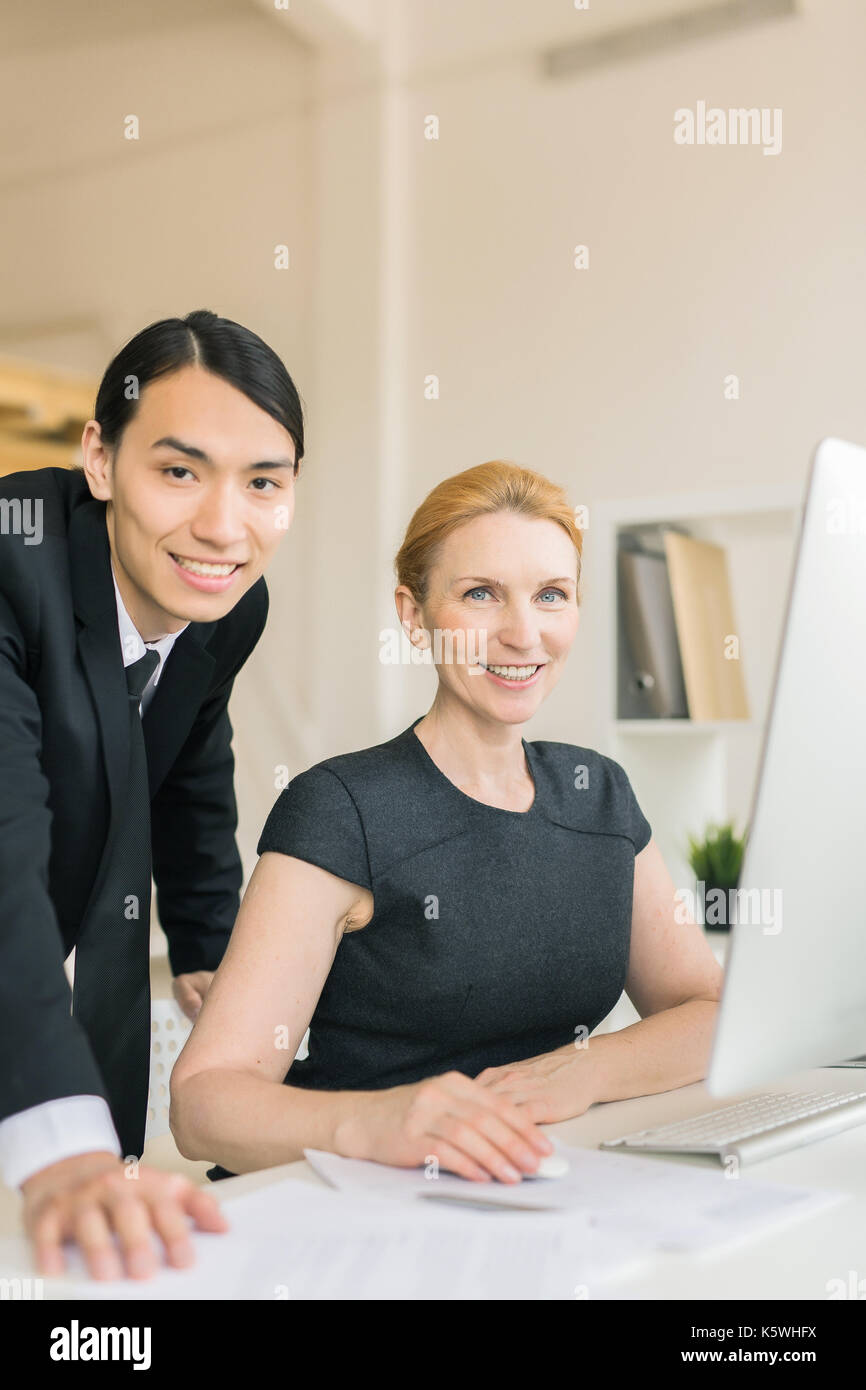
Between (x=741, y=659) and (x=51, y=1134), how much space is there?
260 centimetres

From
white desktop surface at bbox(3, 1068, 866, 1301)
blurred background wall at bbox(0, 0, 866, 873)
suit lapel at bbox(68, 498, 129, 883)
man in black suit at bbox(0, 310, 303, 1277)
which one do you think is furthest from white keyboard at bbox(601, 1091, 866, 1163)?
blurred background wall at bbox(0, 0, 866, 873)

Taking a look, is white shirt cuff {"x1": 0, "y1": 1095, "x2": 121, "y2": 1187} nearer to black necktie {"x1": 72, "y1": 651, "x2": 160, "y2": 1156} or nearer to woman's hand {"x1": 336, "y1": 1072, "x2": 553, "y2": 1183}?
woman's hand {"x1": 336, "y1": 1072, "x2": 553, "y2": 1183}

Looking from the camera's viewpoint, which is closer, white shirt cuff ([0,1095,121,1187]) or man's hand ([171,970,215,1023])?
white shirt cuff ([0,1095,121,1187])

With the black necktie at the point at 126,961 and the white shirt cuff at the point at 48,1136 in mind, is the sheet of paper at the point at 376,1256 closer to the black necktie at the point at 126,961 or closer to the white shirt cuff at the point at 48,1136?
the white shirt cuff at the point at 48,1136

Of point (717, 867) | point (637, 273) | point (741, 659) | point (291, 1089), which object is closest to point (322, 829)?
point (291, 1089)

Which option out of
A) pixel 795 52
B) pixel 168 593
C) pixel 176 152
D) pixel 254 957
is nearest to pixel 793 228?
pixel 795 52

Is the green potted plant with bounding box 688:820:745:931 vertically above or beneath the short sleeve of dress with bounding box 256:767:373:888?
beneath

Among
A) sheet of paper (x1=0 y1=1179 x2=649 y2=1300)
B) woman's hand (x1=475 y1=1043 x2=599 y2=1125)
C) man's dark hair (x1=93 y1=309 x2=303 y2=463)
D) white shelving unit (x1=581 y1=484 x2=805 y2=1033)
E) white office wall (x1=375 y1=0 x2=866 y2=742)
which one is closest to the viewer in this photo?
sheet of paper (x1=0 y1=1179 x2=649 y2=1300)

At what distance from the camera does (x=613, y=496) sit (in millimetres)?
3609

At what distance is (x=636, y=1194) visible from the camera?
35.4 inches

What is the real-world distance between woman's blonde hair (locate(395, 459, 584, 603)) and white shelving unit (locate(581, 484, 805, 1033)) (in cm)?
115

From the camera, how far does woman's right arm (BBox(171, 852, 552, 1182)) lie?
3.13 feet

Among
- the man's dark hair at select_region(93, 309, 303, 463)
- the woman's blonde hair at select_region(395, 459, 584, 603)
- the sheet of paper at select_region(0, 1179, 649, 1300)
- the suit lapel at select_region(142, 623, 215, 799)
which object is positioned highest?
the man's dark hair at select_region(93, 309, 303, 463)

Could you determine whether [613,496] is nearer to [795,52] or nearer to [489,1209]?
[795,52]
